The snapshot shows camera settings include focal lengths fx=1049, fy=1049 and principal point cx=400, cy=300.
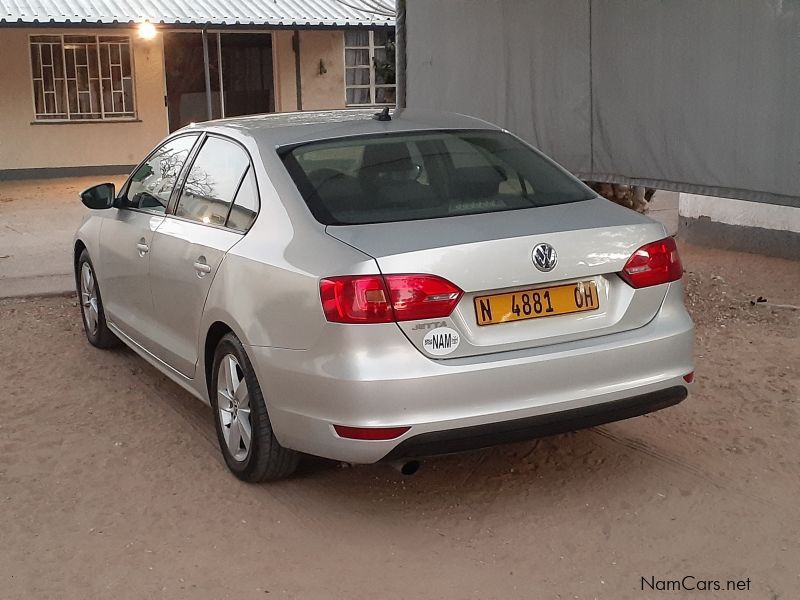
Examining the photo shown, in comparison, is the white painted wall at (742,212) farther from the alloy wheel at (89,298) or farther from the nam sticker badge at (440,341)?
the nam sticker badge at (440,341)

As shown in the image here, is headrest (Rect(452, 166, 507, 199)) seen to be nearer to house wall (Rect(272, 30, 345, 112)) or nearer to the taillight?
the taillight

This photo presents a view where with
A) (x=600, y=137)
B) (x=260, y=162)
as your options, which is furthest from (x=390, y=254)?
(x=600, y=137)

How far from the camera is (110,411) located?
18.1ft

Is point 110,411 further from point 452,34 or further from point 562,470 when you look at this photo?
point 452,34

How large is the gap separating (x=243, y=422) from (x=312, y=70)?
50.7 ft

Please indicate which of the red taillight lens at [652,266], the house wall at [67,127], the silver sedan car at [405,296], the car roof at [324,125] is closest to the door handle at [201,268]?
the silver sedan car at [405,296]

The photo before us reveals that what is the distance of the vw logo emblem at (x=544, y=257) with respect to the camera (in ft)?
12.5

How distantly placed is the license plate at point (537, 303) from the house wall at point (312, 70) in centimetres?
1547

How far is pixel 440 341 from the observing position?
367 cm

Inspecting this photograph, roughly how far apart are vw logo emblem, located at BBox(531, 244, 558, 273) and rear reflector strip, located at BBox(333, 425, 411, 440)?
2.50ft

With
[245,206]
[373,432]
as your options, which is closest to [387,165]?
[245,206]

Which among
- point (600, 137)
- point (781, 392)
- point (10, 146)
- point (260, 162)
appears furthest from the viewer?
point (10, 146)

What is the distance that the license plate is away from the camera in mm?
3742

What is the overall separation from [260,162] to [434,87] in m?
5.66
